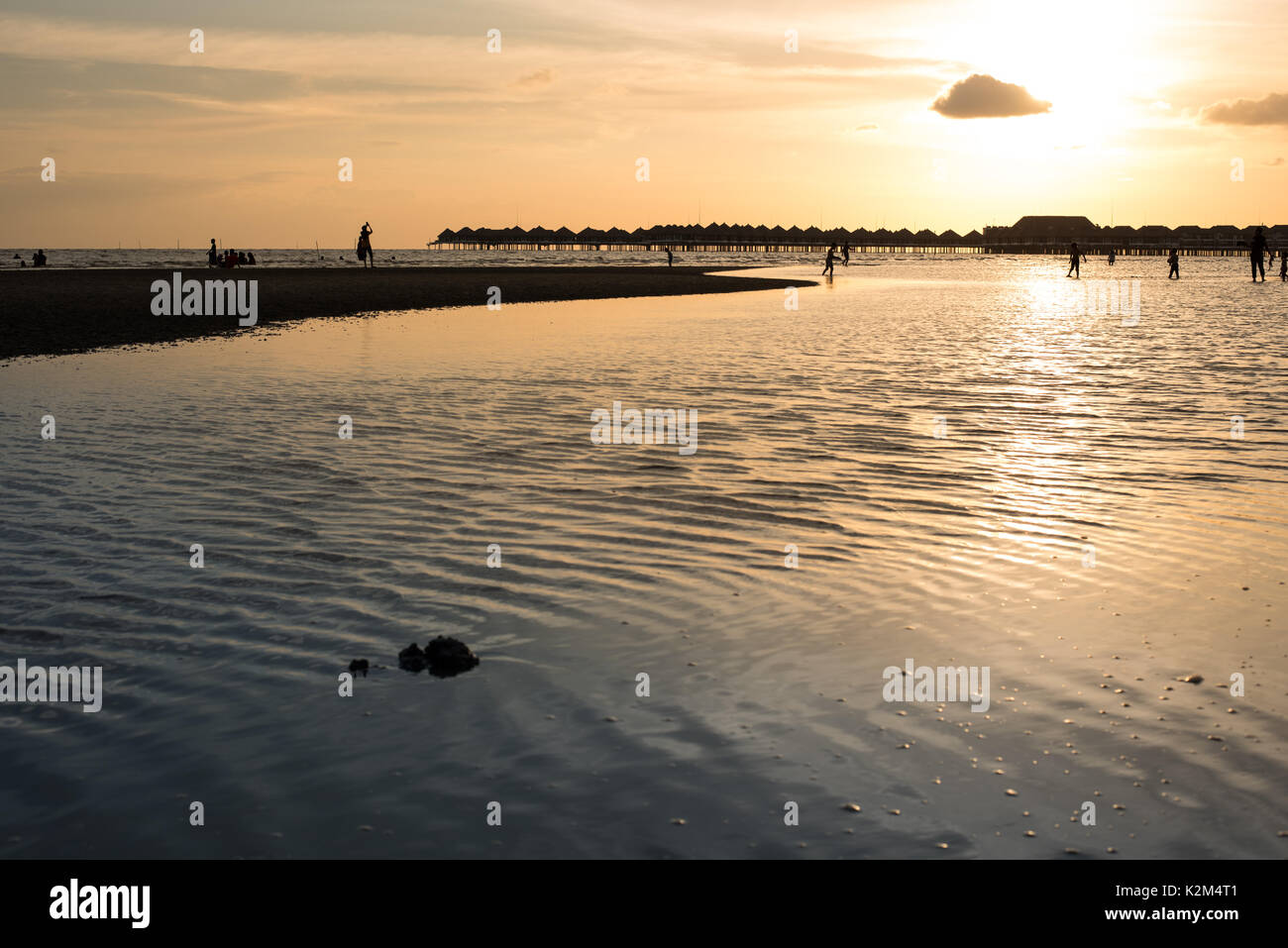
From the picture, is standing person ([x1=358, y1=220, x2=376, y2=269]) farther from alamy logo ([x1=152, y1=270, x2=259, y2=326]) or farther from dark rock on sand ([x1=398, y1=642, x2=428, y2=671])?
dark rock on sand ([x1=398, y1=642, x2=428, y2=671])

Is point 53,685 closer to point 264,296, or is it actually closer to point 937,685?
point 937,685

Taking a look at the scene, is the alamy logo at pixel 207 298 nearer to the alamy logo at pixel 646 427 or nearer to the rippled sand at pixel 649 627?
the alamy logo at pixel 646 427

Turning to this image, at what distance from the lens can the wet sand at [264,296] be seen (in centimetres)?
3036

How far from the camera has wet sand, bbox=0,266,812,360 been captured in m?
30.4

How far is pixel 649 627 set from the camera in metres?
7.52

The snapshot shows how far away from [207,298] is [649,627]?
42.8 metres

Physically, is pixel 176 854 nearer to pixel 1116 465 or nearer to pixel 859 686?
pixel 859 686

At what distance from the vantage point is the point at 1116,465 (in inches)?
501
